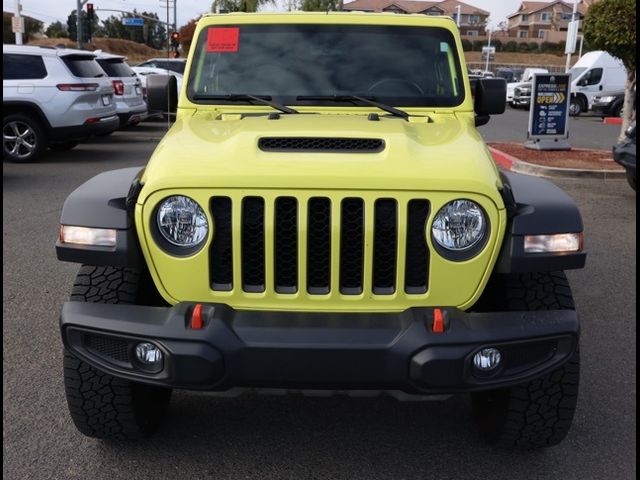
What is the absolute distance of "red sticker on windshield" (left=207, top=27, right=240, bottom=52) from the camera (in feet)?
13.8

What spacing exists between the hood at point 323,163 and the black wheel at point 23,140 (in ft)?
31.2

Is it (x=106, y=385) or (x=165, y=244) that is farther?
(x=106, y=385)

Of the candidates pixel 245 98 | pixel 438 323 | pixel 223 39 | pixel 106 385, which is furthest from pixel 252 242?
pixel 223 39

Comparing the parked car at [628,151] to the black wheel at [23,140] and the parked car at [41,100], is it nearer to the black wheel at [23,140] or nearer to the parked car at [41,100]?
the parked car at [41,100]

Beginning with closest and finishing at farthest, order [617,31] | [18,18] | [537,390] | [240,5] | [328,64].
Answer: [537,390] < [328,64] < [617,31] < [18,18] < [240,5]

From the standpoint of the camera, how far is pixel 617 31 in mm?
12281

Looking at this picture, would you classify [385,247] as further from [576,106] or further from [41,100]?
[576,106]

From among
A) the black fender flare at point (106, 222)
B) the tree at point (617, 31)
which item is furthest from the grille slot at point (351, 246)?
the tree at point (617, 31)

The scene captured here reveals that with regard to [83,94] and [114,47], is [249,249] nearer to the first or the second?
[83,94]

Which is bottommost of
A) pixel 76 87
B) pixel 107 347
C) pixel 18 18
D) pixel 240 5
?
pixel 107 347

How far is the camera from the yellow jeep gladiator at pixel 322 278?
255cm

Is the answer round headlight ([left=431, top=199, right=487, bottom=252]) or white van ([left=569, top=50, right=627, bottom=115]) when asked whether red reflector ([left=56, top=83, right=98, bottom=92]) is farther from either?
white van ([left=569, top=50, right=627, bottom=115])

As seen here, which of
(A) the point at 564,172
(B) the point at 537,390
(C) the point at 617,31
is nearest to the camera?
(B) the point at 537,390

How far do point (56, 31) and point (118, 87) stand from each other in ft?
269
